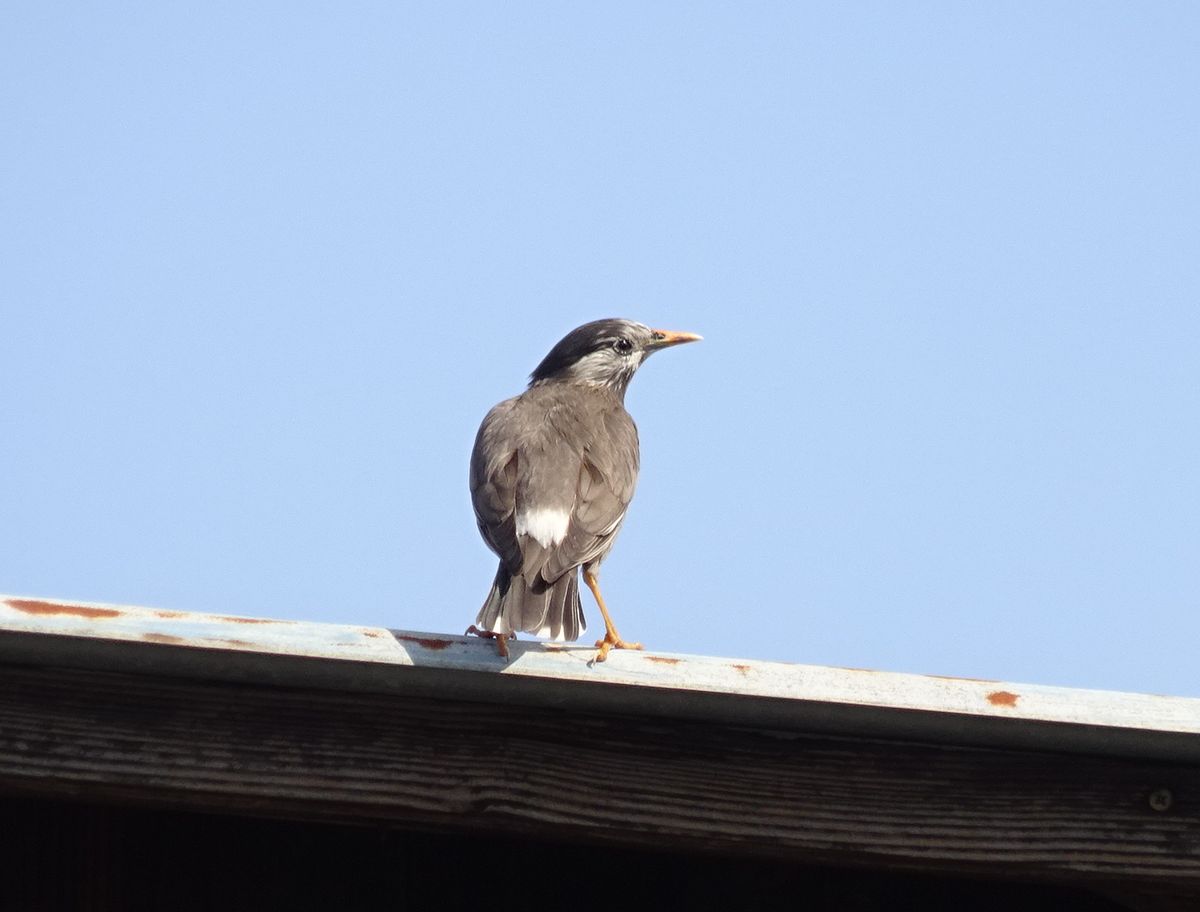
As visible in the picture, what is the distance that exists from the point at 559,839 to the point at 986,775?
54 cm

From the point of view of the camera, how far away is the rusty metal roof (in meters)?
1.67

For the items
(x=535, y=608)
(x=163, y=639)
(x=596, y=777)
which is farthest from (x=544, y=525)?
(x=163, y=639)

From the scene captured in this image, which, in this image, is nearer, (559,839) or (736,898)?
(559,839)

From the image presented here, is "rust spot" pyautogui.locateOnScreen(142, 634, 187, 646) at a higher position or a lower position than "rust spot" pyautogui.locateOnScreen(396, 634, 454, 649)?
lower

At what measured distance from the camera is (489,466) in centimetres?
458

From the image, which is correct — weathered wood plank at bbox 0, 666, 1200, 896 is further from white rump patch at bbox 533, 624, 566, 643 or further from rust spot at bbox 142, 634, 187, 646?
white rump patch at bbox 533, 624, 566, 643

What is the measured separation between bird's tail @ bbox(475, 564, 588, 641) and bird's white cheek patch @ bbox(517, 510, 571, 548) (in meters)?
0.17

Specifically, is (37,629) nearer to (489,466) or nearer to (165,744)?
(165,744)

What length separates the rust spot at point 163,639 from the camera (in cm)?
165

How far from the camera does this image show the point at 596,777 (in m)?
1.81

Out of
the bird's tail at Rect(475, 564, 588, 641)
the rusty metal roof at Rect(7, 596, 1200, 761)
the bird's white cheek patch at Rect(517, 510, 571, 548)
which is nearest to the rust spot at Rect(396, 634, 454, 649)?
the rusty metal roof at Rect(7, 596, 1200, 761)

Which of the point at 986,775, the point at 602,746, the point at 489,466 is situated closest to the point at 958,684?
the point at 986,775

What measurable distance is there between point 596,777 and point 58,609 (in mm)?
665

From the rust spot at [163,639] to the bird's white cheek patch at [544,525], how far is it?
248 cm
